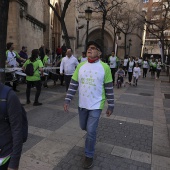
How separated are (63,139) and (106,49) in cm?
4012

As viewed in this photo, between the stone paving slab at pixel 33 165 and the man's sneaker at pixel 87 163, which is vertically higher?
the man's sneaker at pixel 87 163

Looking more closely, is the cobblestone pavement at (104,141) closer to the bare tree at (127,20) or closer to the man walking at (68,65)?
the man walking at (68,65)

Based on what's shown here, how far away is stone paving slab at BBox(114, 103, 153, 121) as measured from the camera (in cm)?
646

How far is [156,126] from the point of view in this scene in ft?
18.5

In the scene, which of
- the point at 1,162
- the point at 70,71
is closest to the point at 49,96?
the point at 70,71

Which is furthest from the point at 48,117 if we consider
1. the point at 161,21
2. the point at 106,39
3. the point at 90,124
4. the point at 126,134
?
the point at 106,39

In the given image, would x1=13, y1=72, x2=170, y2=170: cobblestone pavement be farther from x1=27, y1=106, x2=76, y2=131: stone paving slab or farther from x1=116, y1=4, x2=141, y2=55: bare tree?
x1=116, y1=4, x2=141, y2=55: bare tree

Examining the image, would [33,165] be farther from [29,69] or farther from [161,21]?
[161,21]

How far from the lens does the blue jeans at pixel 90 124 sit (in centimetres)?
332

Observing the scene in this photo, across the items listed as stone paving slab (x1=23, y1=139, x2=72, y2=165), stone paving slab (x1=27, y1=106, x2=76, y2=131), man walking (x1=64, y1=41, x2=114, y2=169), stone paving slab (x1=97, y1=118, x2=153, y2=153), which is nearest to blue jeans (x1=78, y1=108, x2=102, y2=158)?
man walking (x1=64, y1=41, x2=114, y2=169)

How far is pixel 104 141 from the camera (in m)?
4.48

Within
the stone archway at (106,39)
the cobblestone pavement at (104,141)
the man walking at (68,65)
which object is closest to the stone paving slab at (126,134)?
the cobblestone pavement at (104,141)

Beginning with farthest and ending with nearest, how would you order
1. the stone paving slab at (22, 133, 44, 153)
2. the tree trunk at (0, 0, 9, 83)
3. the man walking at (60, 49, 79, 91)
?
the man walking at (60, 49, 79, 91), the tree trunk at (0, 0, 9, 83), the stone paving slab at (22, 133, 44, 153)

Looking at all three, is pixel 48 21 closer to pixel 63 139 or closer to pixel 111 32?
pixel 63 139
